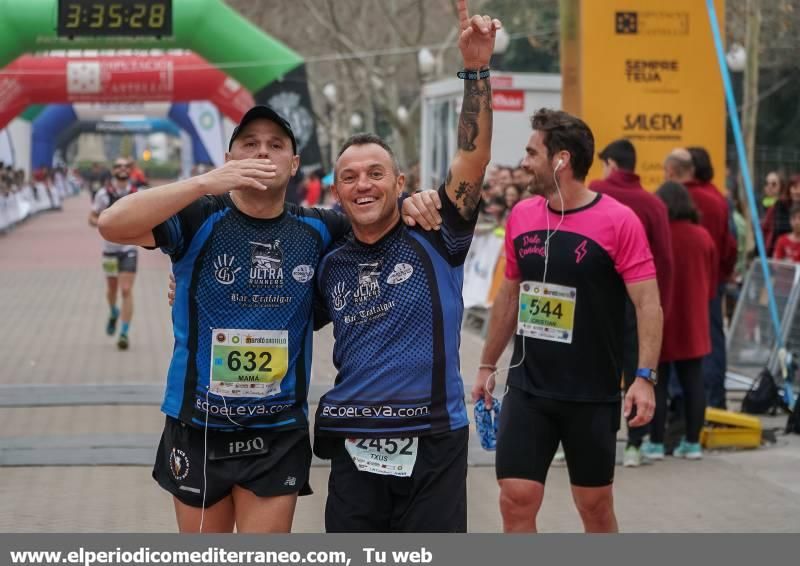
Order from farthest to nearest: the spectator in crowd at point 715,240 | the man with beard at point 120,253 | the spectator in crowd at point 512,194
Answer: the spectator in crowd at point 512,194 → the man with beard at point 120,253 → the spectator in crowd at point 715,240

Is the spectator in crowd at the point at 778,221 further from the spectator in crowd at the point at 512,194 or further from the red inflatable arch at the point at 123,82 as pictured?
the red inflatable arch at the point at 123,82

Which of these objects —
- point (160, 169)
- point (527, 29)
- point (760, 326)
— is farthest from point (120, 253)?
point (160, 169)

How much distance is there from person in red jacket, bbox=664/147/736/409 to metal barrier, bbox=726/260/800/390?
84cm

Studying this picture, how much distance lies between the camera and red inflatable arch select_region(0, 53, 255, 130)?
2266 centimetres

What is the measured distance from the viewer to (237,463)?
4387mm

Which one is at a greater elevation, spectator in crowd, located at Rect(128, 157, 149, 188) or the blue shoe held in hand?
spectator in crowd, located at Rect(128, 157, 149, 188)

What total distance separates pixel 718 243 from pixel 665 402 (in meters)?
1.77

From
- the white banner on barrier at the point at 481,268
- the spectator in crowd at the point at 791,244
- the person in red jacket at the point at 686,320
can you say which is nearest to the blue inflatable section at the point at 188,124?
the white banner on barrier at the point at 481,268

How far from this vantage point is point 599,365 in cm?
556

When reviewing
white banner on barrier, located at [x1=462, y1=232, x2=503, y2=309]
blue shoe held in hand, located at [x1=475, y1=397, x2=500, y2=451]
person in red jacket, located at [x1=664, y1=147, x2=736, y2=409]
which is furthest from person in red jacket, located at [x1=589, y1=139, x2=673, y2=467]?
white banner on barrier, located at [x1=462, y1=232, x2=503, y2=309]

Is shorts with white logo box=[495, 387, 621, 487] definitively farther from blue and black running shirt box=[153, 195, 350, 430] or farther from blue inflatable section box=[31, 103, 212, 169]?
blue inflatable section box=[31, 103, 212, 169]

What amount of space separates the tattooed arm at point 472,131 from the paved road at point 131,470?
10.8 feet
